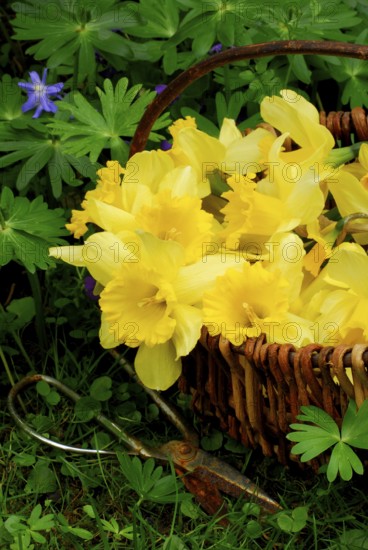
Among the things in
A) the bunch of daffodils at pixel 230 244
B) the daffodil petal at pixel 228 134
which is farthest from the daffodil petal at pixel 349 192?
the daffodil petal at pixel 228 134

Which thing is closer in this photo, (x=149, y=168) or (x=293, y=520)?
(x=293, y=520)

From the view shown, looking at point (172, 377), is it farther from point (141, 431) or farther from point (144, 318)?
point (141, 431)

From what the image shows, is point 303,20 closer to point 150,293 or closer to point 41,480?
point 150,293

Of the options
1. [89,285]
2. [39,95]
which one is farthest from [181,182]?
[39,95]

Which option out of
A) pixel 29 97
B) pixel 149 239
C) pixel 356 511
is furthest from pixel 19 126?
pixel 356 511

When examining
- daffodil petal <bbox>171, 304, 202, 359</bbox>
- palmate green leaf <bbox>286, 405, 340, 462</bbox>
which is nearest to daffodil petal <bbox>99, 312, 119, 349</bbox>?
daffodil petal <bbox>171, 304, 202, 359</bbox>

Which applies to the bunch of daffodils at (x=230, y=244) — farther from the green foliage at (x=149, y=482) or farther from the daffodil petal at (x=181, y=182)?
the green foliage at (x=149, y=482)
